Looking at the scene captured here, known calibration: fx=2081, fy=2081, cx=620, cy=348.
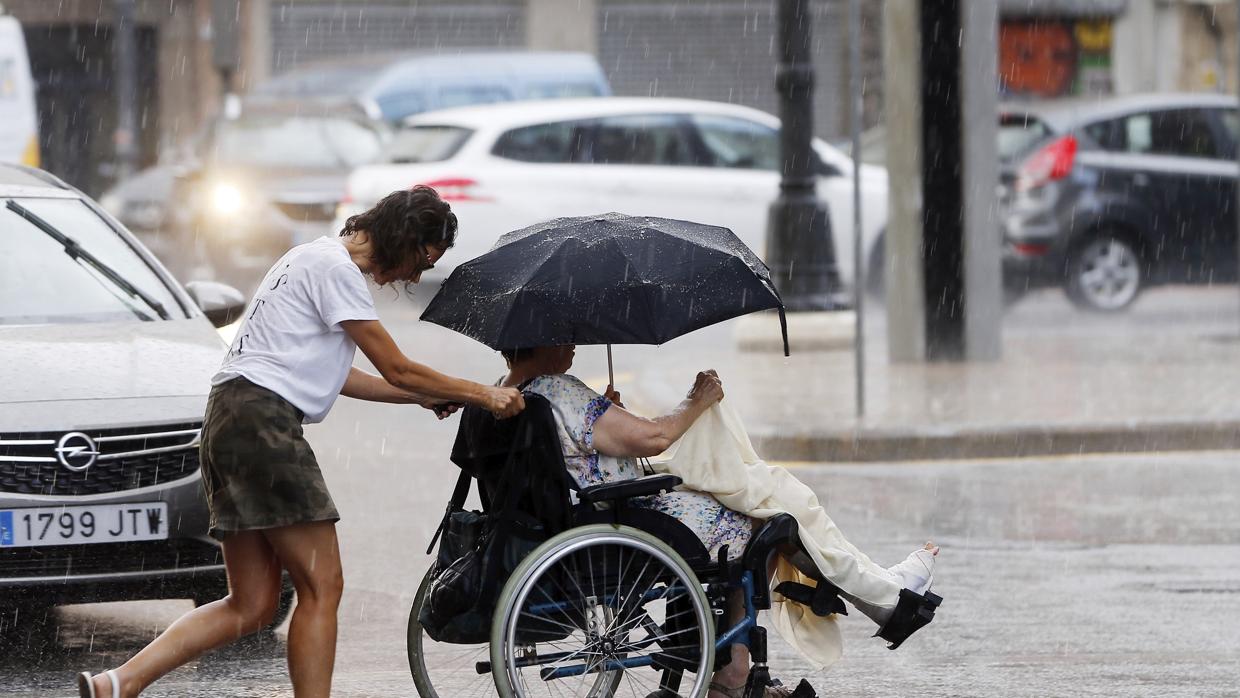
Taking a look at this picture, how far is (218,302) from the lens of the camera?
7438mm

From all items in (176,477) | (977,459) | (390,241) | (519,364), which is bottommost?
(977,459)

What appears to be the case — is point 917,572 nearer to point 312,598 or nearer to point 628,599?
point 628,599

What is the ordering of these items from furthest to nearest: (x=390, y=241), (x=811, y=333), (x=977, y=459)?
(x=811, y=333), (x=977, y=459), (x=390, y=241)

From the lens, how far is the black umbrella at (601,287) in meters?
4.88

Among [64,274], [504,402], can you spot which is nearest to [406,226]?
[504,402]

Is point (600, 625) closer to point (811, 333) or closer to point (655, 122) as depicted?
point (811, 333)

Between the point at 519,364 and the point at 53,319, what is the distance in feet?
7.63

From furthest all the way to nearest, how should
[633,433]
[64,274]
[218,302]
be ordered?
1. [218,302]
2. [64,274]
3. [633,433]

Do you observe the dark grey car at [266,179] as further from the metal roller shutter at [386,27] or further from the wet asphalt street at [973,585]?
the metal roller shutter at [386,27]

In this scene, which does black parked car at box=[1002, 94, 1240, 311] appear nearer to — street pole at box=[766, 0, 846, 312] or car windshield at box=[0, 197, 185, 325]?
street pole at box=[766, 0, 846, 312]

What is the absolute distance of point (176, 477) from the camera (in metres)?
5.96

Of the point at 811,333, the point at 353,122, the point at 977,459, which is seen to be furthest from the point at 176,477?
the point at 353,122

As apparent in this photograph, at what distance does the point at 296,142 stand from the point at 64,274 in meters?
11.9

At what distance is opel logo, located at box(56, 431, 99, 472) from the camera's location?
5.82 meters
